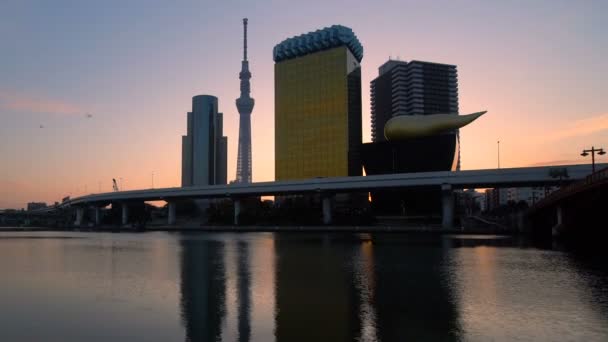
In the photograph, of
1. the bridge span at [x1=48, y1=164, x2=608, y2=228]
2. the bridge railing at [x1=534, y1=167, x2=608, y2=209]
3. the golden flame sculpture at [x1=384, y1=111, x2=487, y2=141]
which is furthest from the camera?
the golden flame sculpture at [x1=384, y1=111, x2=487, y2=141]

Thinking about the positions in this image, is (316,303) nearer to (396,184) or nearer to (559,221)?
(559,221)

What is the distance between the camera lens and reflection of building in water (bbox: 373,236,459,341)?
14500 mm

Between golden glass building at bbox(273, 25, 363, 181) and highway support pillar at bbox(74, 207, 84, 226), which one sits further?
highway support pillar at bbox(74, 207, 84, 226)

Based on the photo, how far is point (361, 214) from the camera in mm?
114000

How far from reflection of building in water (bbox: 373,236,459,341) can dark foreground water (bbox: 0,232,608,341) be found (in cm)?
4

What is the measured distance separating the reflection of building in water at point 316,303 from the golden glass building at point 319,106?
149500mm

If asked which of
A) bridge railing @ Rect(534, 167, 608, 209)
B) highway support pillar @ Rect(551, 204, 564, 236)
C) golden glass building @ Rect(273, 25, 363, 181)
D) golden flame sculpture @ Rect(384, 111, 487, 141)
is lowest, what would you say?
highway support pillar @ Rect(551, 204, 564, 236)

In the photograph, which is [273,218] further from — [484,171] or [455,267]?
[455,267]

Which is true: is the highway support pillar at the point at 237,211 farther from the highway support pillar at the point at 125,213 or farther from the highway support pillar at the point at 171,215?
the highway support pillar at the point at 125,213

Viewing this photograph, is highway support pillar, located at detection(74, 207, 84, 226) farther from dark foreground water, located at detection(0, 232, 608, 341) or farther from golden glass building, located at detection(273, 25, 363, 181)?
dark foreground water, located at detection(0, 232, 608, 341)

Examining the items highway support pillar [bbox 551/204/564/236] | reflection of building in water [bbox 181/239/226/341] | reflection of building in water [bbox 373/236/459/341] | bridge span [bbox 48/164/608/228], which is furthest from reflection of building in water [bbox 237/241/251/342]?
bridge span [bbox 48/164/608/228]

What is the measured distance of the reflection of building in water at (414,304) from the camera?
14.5 m

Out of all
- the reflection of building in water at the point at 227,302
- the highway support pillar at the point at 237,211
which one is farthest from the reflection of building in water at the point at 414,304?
the highway support pillar at the point at 237,211

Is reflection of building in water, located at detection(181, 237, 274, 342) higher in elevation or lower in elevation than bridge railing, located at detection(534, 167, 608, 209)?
lower
